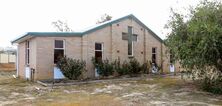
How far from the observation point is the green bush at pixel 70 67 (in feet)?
55.6

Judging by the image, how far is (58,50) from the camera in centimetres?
1783

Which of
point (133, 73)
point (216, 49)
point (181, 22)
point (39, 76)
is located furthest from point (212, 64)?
point (39, 76)

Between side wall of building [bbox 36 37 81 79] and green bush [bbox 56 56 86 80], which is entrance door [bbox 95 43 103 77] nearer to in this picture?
green bush [bbox 56 56 86 80]

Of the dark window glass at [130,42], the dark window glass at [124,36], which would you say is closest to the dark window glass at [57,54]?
the dark window glass at [124,36]

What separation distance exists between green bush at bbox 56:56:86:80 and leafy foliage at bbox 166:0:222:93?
20.6 feet

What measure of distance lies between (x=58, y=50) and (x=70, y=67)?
1652mm

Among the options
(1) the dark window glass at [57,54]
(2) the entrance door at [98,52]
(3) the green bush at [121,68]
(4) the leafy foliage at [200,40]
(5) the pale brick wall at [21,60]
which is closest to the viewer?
(4) the leafy foliage at [200,40]

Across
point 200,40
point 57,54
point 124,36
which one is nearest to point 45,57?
point 57,54

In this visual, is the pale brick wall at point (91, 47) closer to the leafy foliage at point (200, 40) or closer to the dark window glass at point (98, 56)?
the dark window glass at point (98, 56)

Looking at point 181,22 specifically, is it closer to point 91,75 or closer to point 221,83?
point 221,83

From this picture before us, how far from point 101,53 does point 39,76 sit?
15.8 ft

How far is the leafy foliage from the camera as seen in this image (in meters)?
11.2

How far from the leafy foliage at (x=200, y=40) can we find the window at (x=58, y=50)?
24.3 feet

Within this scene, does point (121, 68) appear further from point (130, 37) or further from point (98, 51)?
point (130, 37)
